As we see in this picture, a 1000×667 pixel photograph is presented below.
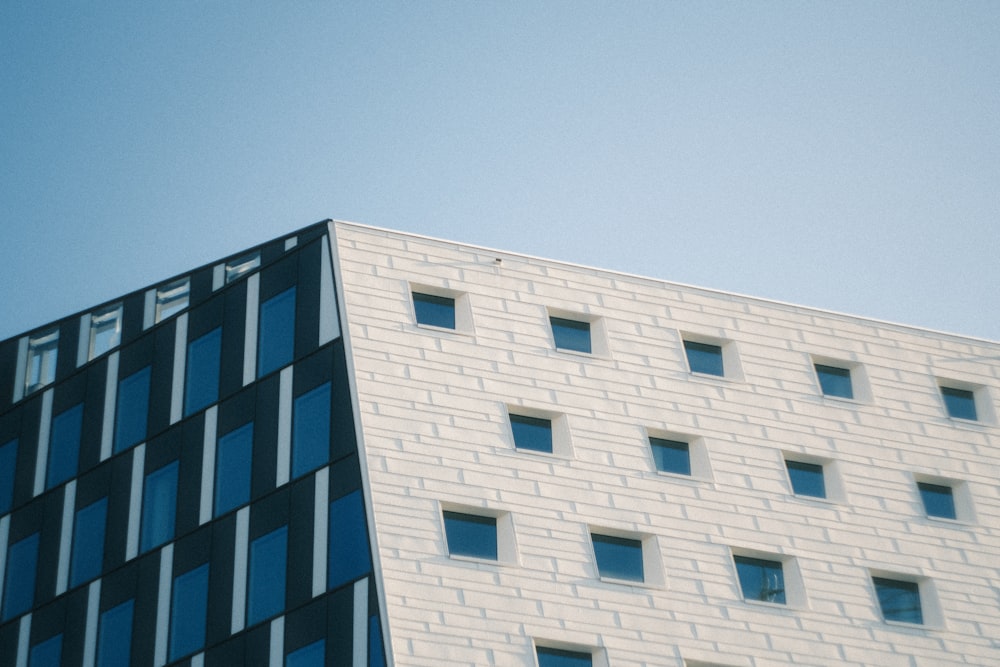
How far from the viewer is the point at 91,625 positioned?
128 ft

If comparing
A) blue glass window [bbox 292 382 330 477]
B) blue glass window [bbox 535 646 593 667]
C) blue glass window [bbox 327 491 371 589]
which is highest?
blue glass window [bbox 292 382 330 477]

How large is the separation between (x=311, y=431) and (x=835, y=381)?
48.0 feet

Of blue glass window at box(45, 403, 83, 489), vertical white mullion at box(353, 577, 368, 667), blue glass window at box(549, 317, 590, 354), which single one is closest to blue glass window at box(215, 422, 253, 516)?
vertical white mullion at box(353, 577, 368, 667)

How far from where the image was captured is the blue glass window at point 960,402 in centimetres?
4378

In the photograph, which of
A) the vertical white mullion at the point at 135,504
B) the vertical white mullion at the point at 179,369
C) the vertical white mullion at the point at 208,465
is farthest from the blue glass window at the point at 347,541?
the vertical white mullion at the point at 179,369

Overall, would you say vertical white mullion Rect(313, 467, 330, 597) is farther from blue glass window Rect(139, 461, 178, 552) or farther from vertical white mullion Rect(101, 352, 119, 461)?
vertical white mullion Rect(101, 352, 119, 461)

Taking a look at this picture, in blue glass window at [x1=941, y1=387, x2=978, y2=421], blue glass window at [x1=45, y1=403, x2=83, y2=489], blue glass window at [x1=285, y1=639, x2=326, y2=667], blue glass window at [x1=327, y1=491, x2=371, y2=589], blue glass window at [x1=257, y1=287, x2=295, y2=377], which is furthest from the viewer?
blue glass window at [x1=941, y1=387, x2=978, y2=421]

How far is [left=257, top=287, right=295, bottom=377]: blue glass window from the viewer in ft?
125

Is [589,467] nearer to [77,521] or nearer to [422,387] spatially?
[422,387]

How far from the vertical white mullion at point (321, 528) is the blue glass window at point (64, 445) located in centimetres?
989

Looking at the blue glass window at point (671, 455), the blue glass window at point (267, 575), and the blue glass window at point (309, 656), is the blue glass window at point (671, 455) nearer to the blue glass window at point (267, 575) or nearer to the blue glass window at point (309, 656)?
the blue glass window at point (267, 575)

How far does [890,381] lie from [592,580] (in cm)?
1183

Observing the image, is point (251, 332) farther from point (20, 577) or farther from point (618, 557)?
point (618, 557)

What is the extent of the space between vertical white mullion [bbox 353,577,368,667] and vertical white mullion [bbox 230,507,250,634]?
3.54m
